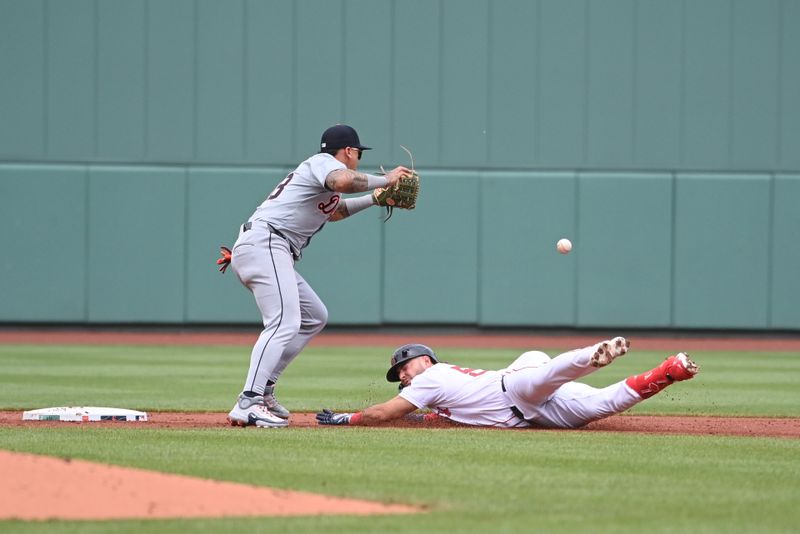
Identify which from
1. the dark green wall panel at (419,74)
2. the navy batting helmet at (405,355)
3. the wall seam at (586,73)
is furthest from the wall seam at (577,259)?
the navy batting helmet at (405,355)

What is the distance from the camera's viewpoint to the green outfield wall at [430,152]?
57.3ft

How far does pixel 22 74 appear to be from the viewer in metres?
17.5

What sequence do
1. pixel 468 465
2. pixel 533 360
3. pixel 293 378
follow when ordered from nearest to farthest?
pixel 468 465, pixel 533 360, pixel 293 378

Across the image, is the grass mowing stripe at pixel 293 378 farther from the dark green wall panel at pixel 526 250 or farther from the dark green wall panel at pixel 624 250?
the dark green wall panel at pixel 526 250

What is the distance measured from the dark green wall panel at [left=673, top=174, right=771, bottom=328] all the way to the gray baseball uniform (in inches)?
438

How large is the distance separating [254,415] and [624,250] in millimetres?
11470

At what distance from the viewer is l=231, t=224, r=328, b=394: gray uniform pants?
7.05 m

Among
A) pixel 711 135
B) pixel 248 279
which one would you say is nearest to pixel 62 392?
pixel 248 279

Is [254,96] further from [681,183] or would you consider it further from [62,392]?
[62,392]

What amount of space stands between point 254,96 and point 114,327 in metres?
3.83

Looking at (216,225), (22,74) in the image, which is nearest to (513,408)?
(216,225)

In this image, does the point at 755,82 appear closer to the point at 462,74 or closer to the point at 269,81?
the point at 462,74

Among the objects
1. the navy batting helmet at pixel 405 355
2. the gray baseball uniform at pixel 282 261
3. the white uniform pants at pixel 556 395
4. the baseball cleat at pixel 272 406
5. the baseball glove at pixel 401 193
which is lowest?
the baseball cleat at pixel 272 406

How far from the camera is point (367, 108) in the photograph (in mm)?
17875
